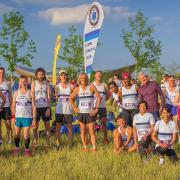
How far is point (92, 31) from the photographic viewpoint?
1099cm

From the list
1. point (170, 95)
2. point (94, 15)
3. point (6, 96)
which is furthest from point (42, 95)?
point (170, 95)

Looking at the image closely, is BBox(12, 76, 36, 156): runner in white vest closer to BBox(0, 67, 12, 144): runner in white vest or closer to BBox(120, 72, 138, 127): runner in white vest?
BBox(0, 67, 12, 144): runner in white vest

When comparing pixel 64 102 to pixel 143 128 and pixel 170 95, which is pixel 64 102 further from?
pixel 170 95

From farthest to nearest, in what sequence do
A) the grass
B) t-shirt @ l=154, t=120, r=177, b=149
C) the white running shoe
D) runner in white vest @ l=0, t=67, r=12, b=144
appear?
runner in white vest @ l=0, t=67, r=12, b=144
t-shirt @ l=154, t=120, r=177, b=149
the white running shoe
the grass

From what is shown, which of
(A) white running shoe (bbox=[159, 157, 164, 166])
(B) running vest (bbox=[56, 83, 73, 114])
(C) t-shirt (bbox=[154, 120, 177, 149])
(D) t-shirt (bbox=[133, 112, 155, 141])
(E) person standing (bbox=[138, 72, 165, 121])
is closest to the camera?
(A) white running shoe (bbox=[159, 157, 164, 166])

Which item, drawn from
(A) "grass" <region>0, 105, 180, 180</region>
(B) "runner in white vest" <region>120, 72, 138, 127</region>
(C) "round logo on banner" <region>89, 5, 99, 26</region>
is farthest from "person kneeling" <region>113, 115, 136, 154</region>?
(C) "round logo on banner" <region>89, 5, 99, 26</region>

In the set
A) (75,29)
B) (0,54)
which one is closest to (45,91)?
(0,54)

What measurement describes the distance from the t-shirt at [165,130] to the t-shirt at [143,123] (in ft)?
1.22

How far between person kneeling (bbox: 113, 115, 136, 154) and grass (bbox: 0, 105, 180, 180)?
23cm

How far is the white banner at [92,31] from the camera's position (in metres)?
10.9

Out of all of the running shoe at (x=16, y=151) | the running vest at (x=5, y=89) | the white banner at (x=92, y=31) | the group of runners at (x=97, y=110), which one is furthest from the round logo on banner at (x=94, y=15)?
the running shoe at (x=16, y=151)

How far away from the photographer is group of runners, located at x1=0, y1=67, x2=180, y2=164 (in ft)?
27.8

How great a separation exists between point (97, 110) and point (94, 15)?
2.82 m

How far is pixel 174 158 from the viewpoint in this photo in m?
8.23
